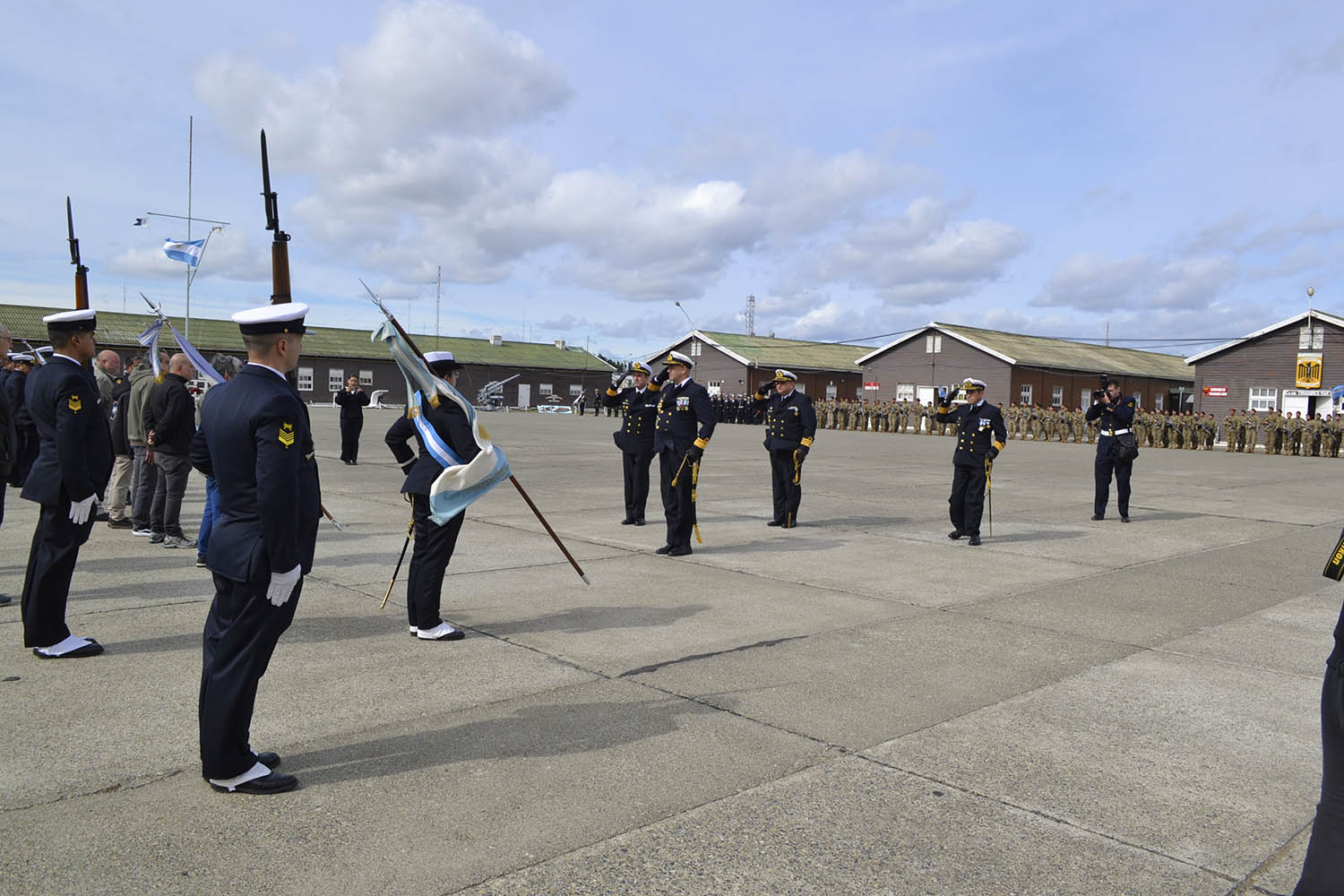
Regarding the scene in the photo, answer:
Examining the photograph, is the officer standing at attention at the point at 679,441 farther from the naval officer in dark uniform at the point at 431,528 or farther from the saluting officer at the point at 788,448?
the naval officer in dark uniform at the point at 431,528

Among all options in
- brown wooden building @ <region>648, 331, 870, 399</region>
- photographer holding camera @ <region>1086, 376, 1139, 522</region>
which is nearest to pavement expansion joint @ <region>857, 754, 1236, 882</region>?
photographer holding camera @ <region>1086, 376, 1139, 522</region>

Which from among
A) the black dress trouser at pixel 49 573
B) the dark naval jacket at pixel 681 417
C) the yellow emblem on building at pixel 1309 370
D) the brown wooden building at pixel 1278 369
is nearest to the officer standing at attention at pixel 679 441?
the dark naval jacket at pixel 681 417

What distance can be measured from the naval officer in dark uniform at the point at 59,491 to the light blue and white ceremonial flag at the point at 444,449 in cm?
171

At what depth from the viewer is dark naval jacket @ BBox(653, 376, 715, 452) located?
33.1 feet

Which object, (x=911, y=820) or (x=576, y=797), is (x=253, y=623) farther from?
(x=911, y=820)

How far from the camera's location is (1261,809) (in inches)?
155

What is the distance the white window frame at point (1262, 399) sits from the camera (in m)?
41.8

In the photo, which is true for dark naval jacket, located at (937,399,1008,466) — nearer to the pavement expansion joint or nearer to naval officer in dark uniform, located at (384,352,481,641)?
naval officer in dark uniform, located at (384,352,481,641)

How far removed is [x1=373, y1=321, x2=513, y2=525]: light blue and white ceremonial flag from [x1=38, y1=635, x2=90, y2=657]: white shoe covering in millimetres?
2152

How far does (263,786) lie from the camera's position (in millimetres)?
3826

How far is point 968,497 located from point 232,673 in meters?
8.71

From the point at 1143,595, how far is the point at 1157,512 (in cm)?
687

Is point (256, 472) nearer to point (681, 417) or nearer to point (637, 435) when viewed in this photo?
point (681, 417)

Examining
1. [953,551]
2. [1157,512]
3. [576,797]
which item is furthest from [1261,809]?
[1157,512]
